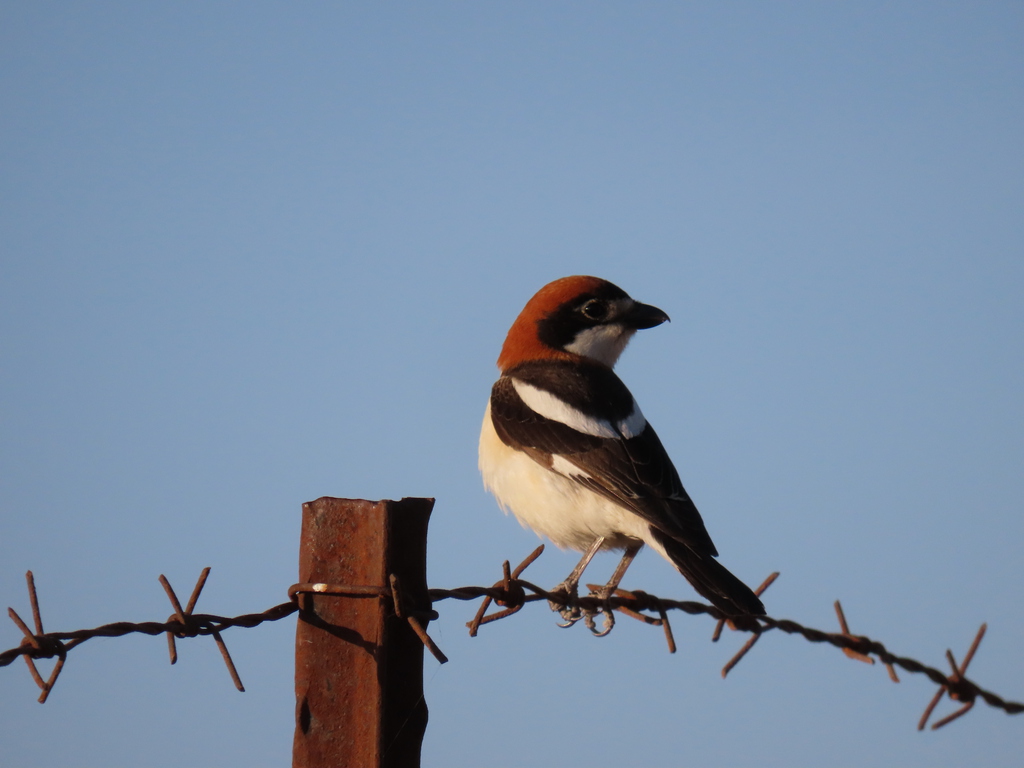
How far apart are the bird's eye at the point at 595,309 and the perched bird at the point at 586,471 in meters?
0.27

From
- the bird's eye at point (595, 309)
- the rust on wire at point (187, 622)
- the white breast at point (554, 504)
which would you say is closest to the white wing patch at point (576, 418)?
the white breast at point (554, 504)

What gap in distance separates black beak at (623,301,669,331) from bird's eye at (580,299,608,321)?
0.14 metres

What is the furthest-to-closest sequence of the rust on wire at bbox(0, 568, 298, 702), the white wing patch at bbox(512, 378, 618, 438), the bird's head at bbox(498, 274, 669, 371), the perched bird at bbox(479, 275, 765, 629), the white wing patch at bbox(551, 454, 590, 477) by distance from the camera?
1. the bird's head at bbox(498, 274, 669, 371)
2. the white wing patch at bbox(512, 378, 618, 438)
3. the white wing patch at bbox(551, 454, 590, 477)
4. the perched bird at bbox(479, 275, 765, 629)
5. the rust on wire at bbox(0, 568, 298, 702)

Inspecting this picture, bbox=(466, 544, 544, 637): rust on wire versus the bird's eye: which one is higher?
the bird's eye

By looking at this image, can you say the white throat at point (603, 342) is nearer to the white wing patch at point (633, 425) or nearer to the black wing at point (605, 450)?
the black wing at point (605, 450)

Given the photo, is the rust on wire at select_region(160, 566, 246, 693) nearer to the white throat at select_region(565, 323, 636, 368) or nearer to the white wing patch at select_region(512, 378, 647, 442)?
the white wing patch at select_region(512, 378, 647, 442)

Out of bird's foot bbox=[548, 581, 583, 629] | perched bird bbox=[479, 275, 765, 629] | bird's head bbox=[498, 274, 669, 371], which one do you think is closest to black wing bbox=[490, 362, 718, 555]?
perched bird bbox=[479, 275, 765, 629]

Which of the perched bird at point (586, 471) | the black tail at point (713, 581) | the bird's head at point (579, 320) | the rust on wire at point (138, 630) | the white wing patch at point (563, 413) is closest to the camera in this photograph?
the rust on wire at point (138, 630)

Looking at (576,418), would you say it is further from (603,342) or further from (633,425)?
(603,342)

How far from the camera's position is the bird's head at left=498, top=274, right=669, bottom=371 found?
241 inches

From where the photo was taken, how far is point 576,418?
16.5 ft

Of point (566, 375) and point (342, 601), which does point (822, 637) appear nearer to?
point (342, 601)

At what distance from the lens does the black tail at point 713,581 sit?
3.98m

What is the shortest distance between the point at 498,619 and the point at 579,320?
133 inches
